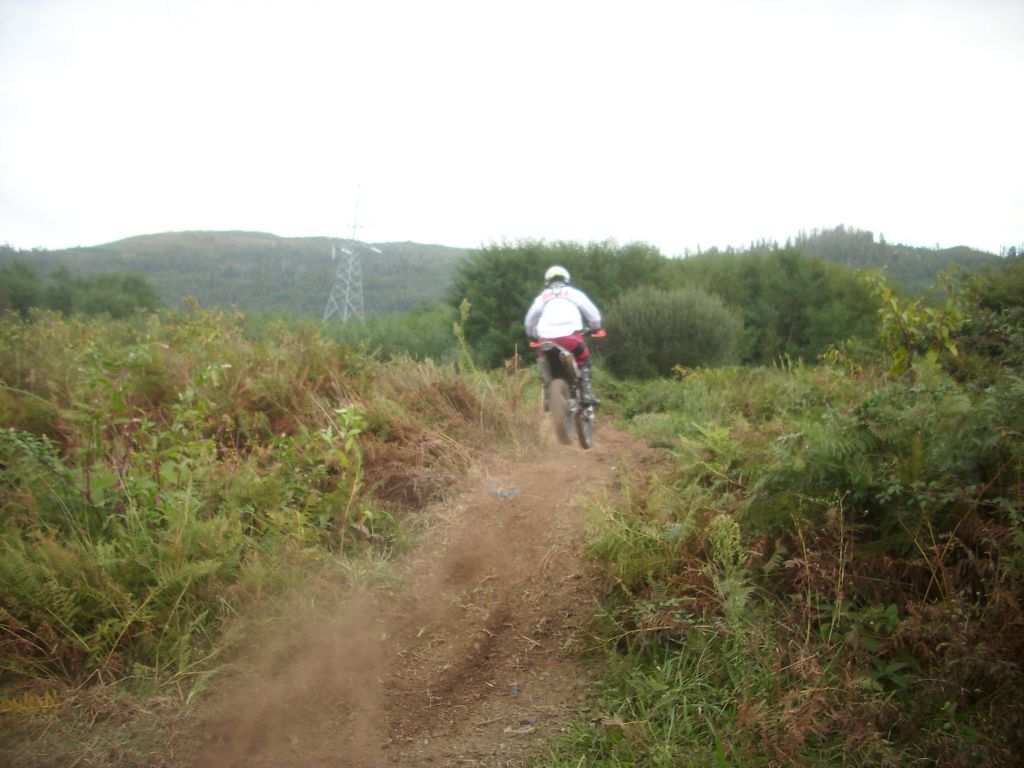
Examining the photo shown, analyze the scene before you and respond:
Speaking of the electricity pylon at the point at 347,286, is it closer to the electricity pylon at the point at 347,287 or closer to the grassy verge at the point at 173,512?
the electricity pylon at the point at 347,287

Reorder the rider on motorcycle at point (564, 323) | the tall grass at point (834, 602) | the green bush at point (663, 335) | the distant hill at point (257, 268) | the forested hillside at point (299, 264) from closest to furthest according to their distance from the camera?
the tall grass at point (834, 602), the rider on motorcycle at point (564, 323), the green bush at point (663, 335), the forested hillside at point (299, 264), the distant hill at point (257, 268)

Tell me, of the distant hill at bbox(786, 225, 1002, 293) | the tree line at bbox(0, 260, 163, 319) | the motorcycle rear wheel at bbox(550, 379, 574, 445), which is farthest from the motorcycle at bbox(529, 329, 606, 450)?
the tree line at bbox(0, 260, 163, 319)

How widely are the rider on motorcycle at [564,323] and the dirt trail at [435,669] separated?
8.61ft

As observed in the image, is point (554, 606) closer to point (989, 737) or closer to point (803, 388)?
point (989, 737)

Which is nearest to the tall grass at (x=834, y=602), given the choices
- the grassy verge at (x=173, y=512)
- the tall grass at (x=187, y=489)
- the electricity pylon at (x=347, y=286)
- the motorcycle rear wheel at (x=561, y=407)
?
the grassy verge at (x=173, y=512)

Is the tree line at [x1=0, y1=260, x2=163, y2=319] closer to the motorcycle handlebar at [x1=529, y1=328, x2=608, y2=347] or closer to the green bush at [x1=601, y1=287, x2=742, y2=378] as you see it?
the motorcycle handlebar at [x1=529, y1=328, x2=608, y2=347]

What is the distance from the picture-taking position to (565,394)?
8.20 metres

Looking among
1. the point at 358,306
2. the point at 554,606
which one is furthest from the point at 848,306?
the point at 554,606

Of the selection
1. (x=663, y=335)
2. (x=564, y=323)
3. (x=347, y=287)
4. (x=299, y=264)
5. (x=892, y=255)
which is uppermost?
(x=299, y=264)


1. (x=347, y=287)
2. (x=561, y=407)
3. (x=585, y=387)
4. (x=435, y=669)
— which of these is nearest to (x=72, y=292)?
(x=347, y=287)

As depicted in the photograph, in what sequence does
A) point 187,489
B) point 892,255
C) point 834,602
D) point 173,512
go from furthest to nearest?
point 892,255
point 187,489
point 173,512
point 834,602

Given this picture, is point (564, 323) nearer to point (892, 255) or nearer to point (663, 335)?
point (663, 335)

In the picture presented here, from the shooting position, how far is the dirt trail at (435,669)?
3.88 m

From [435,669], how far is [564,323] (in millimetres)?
4827
